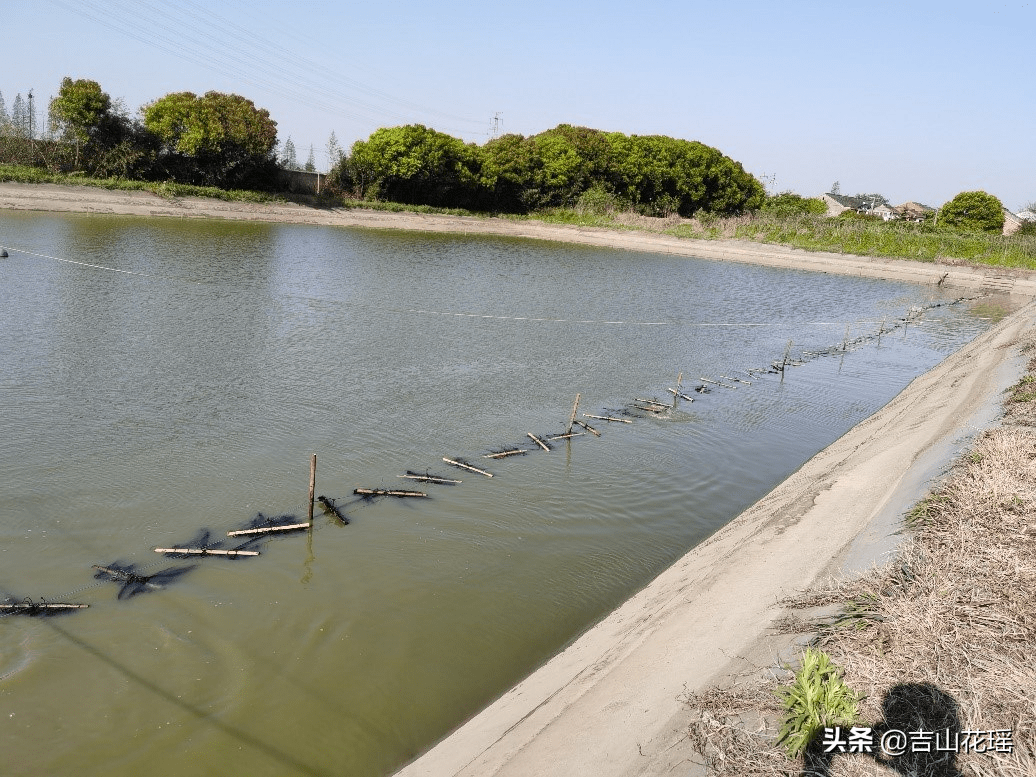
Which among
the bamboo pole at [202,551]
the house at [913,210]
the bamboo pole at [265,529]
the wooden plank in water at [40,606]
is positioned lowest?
the wooden plank in water at [40,606]

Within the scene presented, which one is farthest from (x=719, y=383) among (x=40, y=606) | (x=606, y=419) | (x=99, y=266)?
(x=99, y=266)

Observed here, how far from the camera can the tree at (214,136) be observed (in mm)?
56812

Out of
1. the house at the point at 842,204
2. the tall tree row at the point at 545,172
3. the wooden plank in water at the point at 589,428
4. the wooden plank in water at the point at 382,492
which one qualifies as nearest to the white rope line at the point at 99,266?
the wooden plank in water at the point at 589,428

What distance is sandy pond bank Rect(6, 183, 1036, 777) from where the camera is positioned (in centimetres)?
616

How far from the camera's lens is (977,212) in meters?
89.4

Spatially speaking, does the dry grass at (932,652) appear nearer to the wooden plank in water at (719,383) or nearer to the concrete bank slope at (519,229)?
the wooden plank in water at (719,383)

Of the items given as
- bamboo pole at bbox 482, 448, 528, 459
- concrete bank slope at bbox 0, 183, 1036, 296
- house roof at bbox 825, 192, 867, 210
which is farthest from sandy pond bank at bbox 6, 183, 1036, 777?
house roof at bbox 825, 192, 867, 210

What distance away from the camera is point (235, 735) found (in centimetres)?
745

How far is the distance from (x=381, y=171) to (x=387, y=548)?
61.5 m

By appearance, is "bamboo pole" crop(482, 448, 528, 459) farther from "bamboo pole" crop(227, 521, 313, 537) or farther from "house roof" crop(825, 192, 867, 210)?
"house roof" crop(825, 192, 867, 210)

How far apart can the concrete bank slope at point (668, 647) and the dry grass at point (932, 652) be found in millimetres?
475

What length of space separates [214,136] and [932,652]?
61774 mm

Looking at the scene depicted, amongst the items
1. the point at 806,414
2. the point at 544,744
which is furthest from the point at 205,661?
the point at 806,414

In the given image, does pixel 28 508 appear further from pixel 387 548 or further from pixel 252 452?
pixel 387 548
